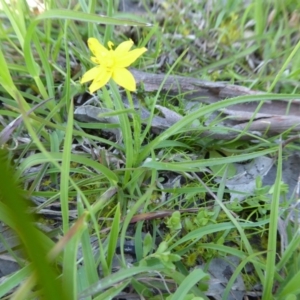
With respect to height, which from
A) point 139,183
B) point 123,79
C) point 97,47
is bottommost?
point 139,183

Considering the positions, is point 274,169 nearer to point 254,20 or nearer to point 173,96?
point 173,96

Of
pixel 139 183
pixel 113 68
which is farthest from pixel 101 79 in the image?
pixel 139 183

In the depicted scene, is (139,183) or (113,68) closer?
(113,68)

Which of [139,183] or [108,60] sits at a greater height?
[108,60]

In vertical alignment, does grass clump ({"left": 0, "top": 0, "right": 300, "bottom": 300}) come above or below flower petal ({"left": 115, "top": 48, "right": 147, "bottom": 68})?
below

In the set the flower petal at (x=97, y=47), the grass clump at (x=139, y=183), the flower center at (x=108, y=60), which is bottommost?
the grass clump at (x=139, y=183)

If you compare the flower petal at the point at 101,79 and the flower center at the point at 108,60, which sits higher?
the flower center at the point at 108,60

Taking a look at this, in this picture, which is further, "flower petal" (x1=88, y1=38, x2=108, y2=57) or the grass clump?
"flower petal" (x1=88, y1=38, x2=108, y2=57)

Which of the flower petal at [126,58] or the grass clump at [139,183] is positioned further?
the flower petal at [126,58]

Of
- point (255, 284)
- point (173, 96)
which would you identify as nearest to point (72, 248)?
point (255, 284)

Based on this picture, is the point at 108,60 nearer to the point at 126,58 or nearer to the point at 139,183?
the point at 126,58
